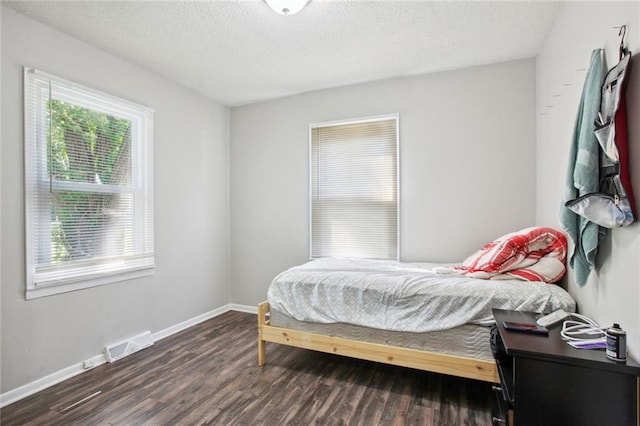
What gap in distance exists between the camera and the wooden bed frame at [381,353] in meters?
1.89

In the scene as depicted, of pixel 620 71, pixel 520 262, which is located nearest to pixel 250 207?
pixel 520 262

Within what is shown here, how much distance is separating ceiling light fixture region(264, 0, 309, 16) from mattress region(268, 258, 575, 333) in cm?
187

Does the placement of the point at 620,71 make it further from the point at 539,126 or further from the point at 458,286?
the point at 539,126

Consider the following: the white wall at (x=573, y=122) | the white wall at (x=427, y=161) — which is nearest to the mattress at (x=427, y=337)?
the white wall at (x=573, y=122)

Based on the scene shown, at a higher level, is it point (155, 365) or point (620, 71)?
point (620, 71)

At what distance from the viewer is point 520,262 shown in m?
2.09

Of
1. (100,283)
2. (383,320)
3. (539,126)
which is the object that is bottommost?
(383,320)

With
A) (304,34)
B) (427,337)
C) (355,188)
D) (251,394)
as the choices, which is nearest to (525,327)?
(427,337)

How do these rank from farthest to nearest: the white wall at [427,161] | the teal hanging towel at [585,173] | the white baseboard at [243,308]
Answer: the white baseboard at [243,308], the white wall at [427,161], the teal hanging towel at [585,173]

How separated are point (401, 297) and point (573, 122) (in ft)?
4.87

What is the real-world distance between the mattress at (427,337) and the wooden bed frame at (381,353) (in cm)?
3

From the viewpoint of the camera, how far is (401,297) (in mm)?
2100

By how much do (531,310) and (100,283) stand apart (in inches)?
126

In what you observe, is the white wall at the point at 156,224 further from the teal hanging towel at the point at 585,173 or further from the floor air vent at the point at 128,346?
the teal hanging towel at the point at 585,173
